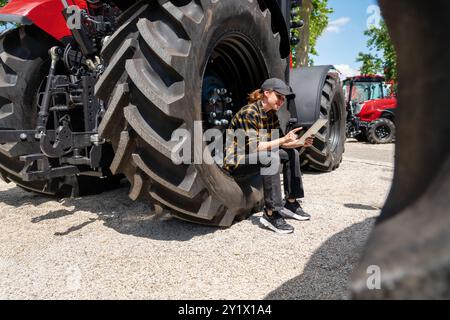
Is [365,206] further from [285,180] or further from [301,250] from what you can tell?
[301,250]

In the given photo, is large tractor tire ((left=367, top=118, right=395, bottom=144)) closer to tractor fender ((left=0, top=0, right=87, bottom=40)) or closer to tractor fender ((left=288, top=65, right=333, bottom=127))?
tractor fender ((left=288, top=65, right=333, bottom=127))

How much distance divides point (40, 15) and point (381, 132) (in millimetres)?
10618

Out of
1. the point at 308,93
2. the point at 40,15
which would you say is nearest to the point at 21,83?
the point at 40,15

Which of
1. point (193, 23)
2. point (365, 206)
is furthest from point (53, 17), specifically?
point (365, 206)

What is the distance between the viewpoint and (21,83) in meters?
3.05

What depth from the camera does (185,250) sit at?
2.25 m

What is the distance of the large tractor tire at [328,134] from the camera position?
14.5 feet

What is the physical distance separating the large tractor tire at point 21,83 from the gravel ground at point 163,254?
1.26 feet

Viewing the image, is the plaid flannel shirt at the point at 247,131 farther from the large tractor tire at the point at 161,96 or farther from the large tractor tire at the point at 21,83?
the large tractor tire at the point at 21,83

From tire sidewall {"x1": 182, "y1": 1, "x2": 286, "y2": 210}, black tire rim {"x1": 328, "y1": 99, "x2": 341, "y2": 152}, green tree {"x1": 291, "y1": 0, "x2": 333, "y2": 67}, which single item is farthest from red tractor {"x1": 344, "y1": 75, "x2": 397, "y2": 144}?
tire sidewall {"x1": 182, "y1": 1, "x2": 286, "y2": 210}

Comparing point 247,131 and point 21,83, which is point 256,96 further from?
point 21,83

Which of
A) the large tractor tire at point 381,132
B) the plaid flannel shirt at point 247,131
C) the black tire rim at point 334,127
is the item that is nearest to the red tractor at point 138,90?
the plaid flannel shirt at point 247,131
